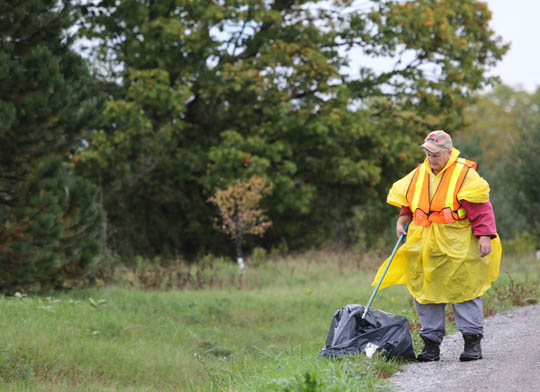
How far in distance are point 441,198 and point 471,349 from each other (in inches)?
50.1

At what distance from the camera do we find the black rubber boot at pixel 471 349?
18.1 ft

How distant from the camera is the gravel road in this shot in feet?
15.1

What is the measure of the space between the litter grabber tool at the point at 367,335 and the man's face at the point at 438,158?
4.26ft

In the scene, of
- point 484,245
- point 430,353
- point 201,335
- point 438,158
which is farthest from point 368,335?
point 201,335

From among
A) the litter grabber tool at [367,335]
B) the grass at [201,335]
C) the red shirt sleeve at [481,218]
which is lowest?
the grass at [201,335]

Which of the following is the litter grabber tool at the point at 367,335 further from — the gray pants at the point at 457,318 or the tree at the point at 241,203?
the tree at the point at 241,203

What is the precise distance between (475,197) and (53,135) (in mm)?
7750

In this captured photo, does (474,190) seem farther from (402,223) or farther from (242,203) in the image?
(242,203)

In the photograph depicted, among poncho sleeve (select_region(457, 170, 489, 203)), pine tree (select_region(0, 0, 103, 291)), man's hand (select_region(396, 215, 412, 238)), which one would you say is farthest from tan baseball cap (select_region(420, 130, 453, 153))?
pine tree (select_region(0, 0, 103, 291))

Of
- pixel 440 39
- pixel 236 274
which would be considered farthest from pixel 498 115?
pixel 236 274

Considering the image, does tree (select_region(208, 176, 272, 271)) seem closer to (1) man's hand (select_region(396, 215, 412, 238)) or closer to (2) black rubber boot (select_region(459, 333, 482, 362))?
(1) man's hand (select_region(396, 215, 412, 238))

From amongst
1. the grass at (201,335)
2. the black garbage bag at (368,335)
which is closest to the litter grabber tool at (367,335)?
the black garbage bag at (368,335)

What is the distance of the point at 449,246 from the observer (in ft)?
18.5

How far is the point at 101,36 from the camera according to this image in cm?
2038
